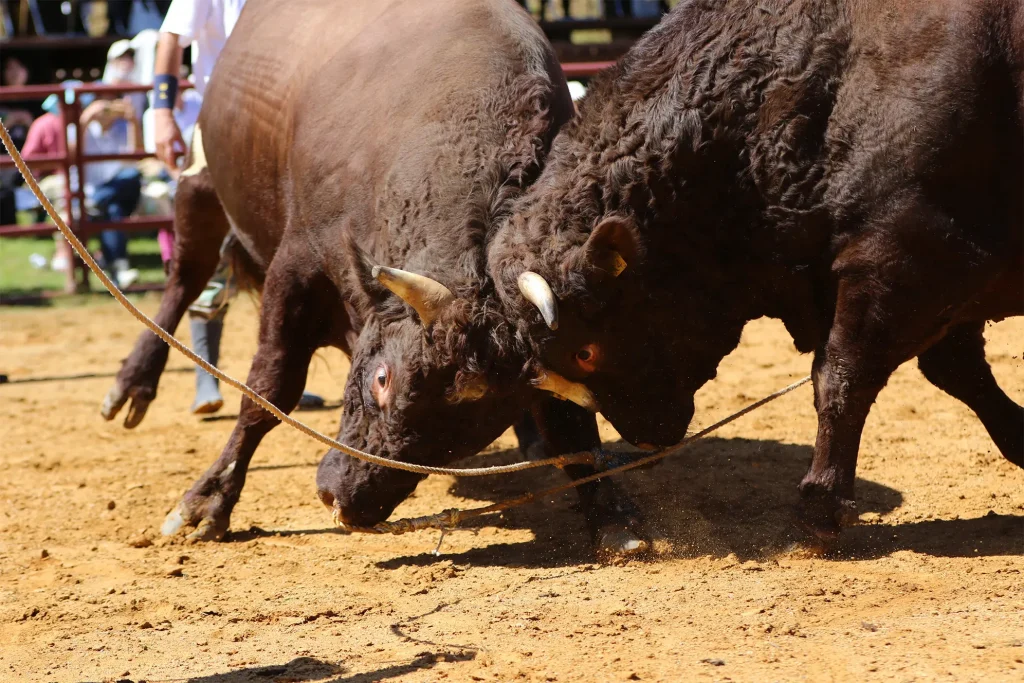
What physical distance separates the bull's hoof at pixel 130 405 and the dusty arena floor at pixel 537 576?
0.58 ft

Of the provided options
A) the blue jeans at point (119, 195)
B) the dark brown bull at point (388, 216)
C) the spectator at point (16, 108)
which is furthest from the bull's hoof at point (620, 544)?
the spectator at point (16, 108)

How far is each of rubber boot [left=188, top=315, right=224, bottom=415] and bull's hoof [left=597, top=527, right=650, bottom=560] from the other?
3.52m

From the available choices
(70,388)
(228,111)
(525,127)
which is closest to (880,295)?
(525,127)

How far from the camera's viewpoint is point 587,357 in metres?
4.25

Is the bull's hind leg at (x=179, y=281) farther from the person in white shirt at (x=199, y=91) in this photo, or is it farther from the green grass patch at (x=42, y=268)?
the green grass patch at (x=42, y=268)

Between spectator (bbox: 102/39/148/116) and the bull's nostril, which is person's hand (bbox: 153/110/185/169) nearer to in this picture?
the bull's nostril

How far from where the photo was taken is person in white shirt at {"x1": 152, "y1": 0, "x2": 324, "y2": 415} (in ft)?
22.1

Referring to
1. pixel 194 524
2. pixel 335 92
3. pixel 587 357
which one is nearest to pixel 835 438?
pixel 587 357

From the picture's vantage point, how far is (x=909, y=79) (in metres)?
4.07

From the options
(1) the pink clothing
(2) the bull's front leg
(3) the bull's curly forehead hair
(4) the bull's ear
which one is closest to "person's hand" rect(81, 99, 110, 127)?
(1) the pink clothing

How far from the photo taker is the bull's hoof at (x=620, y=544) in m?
4.64

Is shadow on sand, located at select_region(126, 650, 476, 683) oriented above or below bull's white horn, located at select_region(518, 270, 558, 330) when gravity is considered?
below

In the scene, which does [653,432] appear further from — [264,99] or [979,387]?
[264,99]

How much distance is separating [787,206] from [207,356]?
446 centimetres
